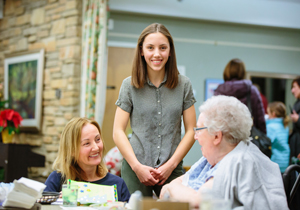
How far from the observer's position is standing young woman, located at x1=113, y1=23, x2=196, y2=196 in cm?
200

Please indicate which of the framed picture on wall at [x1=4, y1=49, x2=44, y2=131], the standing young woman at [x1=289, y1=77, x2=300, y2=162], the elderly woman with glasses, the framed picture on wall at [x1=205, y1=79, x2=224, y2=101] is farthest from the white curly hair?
the framed picture on wall at [x1=205, y1=79, x2=224, y2=101]

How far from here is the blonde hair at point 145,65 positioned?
2.05 m

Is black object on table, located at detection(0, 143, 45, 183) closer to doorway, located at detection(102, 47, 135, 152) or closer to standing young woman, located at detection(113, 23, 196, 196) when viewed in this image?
doorway, located at detection(102, 47, 135, 152)

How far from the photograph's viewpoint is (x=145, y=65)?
2.12 metres

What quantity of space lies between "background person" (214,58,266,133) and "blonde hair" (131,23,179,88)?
1.32 m

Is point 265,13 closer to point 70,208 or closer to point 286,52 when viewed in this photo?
point 286,52

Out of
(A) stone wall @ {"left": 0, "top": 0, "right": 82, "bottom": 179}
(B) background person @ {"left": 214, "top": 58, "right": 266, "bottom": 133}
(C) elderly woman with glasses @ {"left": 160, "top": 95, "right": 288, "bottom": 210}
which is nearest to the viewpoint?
(C) elderly woman with glasses @ {"left": 160, "top": 95, "right": 288, "bottom": 210}

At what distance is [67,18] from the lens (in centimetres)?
488

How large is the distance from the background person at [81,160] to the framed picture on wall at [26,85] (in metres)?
3.22

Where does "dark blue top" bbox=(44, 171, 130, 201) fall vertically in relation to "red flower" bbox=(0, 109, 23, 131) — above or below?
below

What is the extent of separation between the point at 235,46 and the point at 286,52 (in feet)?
3.36

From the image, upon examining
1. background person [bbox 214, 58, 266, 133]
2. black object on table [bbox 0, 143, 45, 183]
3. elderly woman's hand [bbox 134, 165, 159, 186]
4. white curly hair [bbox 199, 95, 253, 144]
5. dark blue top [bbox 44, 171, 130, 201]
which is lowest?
black object on table [bbox 0, 143, 45, 183]

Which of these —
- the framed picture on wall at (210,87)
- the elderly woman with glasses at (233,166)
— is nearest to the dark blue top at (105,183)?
the elderly woman with glasses at (233,166)

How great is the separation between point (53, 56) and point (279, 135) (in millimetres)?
3056
